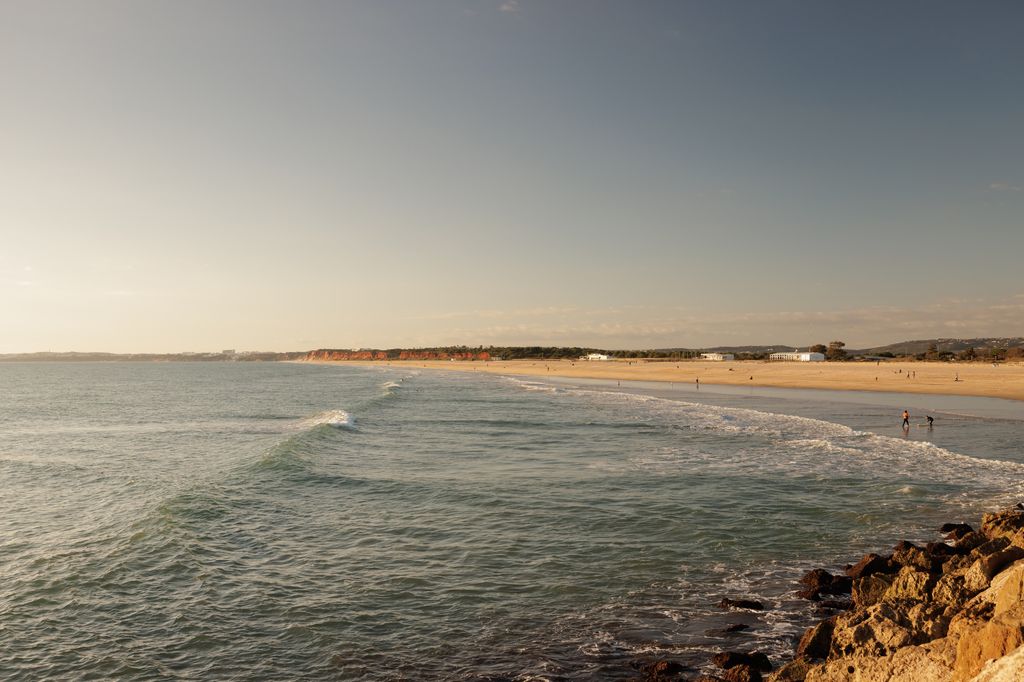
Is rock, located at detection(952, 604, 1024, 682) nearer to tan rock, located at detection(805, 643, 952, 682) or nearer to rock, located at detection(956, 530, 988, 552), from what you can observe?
tan rock, located at detection(805, 643, 952, 682)

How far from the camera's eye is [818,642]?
32.0 ft

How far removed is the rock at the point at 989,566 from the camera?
9695 mm

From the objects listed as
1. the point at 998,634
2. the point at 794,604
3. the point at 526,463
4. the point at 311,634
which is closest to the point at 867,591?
the point at 794,604

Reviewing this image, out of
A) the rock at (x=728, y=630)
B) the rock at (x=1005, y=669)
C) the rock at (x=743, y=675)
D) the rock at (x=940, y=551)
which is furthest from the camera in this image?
the rock at (x=940, y=551)

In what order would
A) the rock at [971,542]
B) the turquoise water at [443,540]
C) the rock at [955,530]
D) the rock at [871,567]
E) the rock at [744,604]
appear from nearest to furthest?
the turquoise water at [443,540] → the rock at [744,604] → the rock at [871,567] → the rock at [971,542] → the rock at [955,530]

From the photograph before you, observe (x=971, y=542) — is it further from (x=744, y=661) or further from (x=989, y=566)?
(x=744, y=661)

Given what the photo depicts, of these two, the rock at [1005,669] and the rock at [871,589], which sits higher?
the rock at [1005,669]

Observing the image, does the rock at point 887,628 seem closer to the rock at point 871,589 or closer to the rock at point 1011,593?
the rock at point 1011,593

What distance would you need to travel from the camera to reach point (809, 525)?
18766mm

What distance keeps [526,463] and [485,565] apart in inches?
536

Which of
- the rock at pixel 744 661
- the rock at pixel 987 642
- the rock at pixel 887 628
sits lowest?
the rock at pixel 744 661

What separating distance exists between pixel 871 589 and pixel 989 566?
2.20 meters

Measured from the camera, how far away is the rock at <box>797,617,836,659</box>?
967 cm

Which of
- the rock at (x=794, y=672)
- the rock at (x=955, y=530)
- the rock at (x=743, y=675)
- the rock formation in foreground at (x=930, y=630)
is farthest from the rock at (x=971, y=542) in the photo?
the rock at (x=743, y=675)
